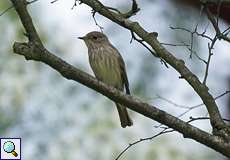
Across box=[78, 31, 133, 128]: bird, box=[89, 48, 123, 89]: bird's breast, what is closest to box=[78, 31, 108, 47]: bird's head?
box=[78, 31, 133, 128]: bird

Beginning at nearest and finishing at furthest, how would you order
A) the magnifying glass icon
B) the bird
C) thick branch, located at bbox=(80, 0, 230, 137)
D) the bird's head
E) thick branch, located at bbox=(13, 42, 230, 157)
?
1. thick branch, located at bbox=(13, 42, 230, 157)
2. thick branch, located at bbox=(80, 0, 230, 137)
3. the magnifying glass icon
4. the bird
5. the bird's head

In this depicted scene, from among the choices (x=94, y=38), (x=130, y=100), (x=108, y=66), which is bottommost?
(x=130, y=100)

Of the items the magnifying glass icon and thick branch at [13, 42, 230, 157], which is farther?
the magnifying glass icon

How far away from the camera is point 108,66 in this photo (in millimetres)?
5352

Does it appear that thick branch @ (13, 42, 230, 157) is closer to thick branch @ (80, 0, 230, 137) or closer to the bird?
thick branch @ (80, 0, 230, 137)

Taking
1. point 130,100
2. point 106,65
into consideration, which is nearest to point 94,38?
point 106,65

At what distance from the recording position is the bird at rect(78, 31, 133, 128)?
5270 mm

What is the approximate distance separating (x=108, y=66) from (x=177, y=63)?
5.84 feet

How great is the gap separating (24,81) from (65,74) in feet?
20.8

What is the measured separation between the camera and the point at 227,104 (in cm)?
488

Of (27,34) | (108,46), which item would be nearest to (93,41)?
(108,46)

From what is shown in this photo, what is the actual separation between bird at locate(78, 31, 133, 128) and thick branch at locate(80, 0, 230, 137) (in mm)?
1359

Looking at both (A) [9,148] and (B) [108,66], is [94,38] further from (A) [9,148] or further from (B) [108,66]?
(A) [9,148]

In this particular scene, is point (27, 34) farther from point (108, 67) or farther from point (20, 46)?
point (108, 67)
